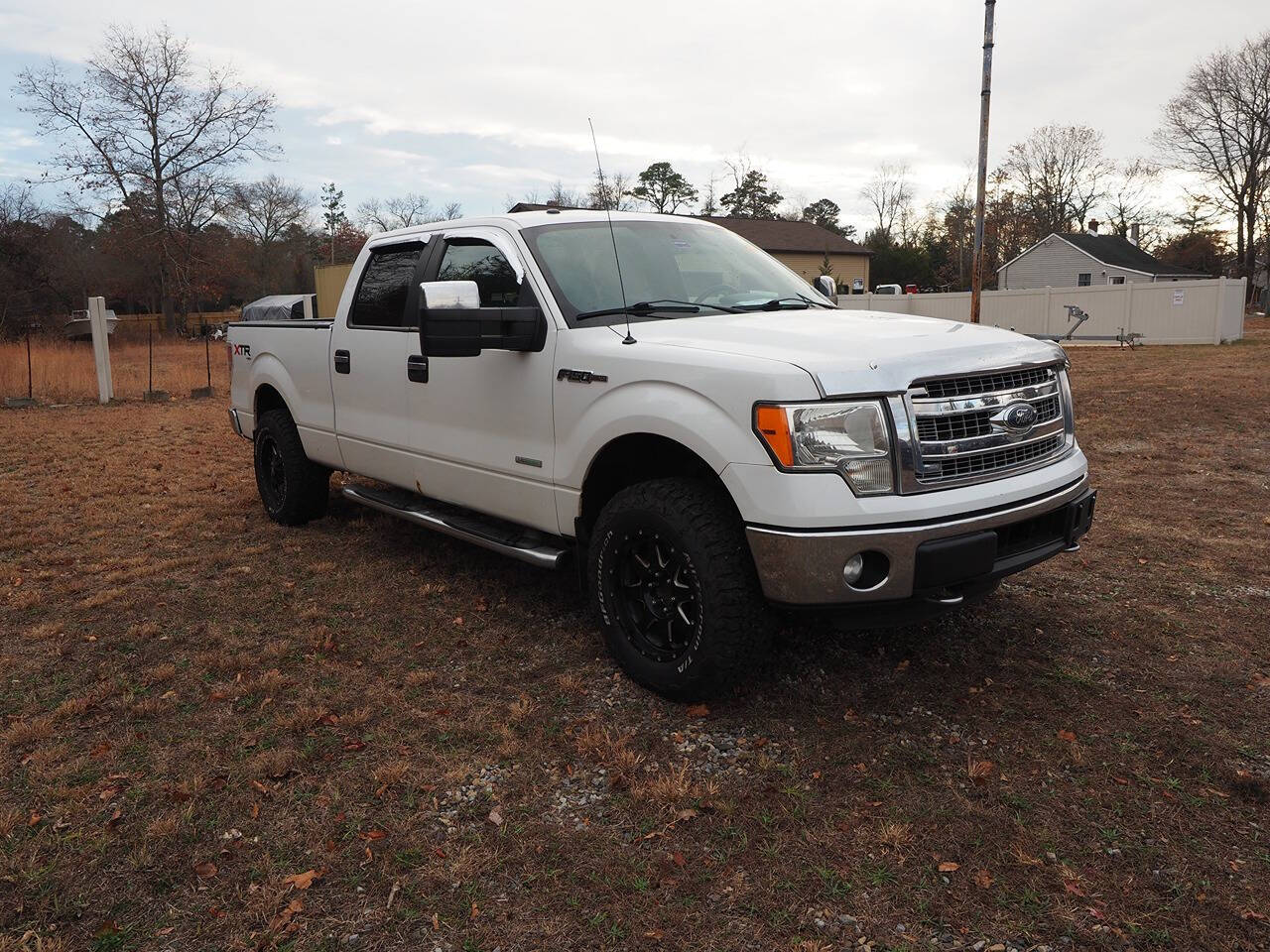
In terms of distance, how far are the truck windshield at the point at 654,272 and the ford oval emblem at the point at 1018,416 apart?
131cm

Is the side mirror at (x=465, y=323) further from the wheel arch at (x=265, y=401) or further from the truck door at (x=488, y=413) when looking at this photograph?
the wheel arch at (x=265, y=401)

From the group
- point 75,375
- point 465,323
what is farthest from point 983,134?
point 75,375

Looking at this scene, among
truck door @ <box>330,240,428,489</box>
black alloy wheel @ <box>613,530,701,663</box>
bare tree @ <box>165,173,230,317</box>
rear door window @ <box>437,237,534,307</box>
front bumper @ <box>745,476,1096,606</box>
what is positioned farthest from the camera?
bare tree @ <box>165,173,230,317</box>

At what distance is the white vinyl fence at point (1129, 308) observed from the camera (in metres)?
24.3

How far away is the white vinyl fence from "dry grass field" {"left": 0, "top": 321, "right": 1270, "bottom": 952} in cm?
2162

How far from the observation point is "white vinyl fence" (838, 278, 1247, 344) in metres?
24.3

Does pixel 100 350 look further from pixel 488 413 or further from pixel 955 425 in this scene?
pixel 955 425

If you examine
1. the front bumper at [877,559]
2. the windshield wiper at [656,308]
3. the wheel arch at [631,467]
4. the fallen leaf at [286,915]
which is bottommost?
the fallen leaf at [286,915]

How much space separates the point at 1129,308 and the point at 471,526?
26.2 meters

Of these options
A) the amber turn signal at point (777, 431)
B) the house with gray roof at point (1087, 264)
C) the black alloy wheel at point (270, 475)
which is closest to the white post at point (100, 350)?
the black alloy wheel at point (270, 475)

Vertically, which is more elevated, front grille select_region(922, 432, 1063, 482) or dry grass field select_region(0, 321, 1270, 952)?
front grille select_region(922, 432, 1063, 482)

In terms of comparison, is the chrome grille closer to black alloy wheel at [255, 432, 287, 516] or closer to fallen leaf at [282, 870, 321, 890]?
fallen leaf at [282, 870, 321, 890]

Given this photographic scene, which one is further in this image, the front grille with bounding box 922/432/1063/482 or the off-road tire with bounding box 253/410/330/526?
the off-road tire with bounding box 253/410/330/526

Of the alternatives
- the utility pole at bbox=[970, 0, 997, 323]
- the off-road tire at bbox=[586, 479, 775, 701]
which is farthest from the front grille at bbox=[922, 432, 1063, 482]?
the utility pole at bbox=[970, 0, 997, 323]
